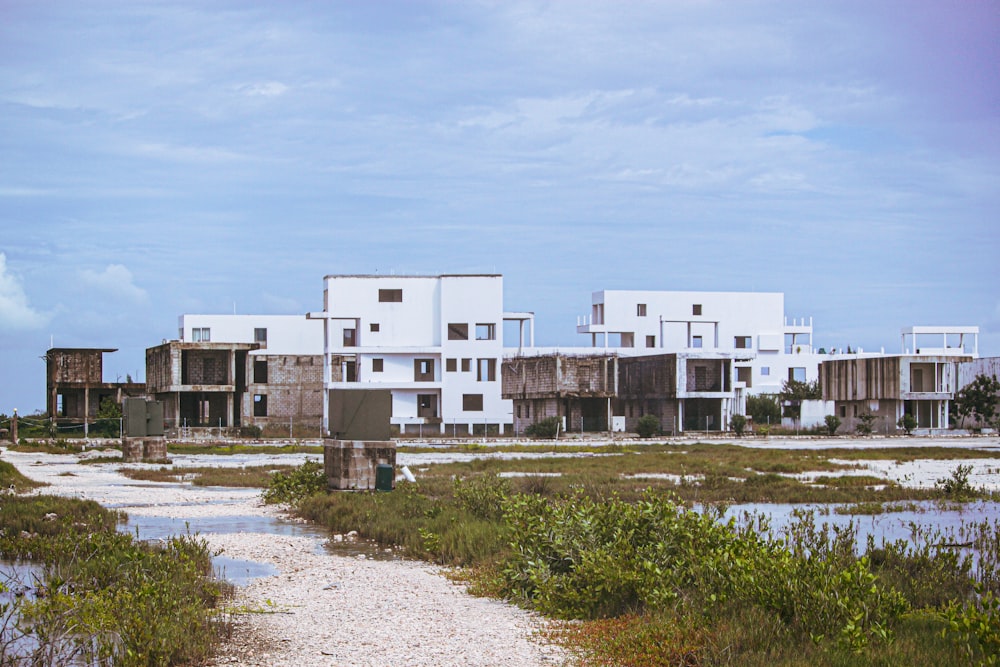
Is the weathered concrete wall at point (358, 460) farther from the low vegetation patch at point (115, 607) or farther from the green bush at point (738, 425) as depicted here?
the green bush at point (738, 425)

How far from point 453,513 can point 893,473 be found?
71.4 ft

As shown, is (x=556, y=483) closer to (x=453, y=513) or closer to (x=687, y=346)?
(x=453, y=513)

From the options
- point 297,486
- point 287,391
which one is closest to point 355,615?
point 297,486

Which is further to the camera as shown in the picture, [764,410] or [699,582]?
[764,410]

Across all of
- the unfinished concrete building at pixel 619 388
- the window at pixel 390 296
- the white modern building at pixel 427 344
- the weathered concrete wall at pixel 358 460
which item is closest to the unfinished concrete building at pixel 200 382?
the white modern building at pixel 427 344

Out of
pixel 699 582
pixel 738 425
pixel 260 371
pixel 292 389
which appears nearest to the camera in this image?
pixel 699 582

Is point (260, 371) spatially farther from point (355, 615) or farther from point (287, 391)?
point (355, 615)

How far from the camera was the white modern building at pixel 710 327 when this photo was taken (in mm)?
92062

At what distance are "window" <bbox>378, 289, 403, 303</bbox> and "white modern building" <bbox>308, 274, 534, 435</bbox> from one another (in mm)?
66

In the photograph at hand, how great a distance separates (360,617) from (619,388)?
65507 millimetres

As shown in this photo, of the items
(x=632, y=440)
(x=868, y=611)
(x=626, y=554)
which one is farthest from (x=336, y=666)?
(x=632, y=440)

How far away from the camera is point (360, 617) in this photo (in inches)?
451

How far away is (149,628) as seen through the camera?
9.14 metres

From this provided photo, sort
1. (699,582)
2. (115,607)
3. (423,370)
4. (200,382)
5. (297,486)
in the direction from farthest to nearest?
1. (200,382)
2. (423,370)
3. (297,486)
4. (699,582)
5. (115,607)
